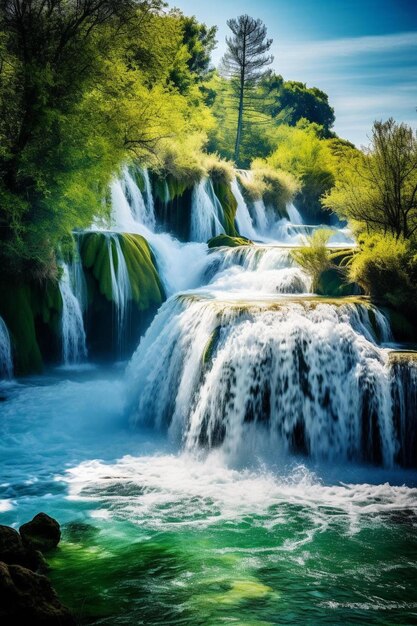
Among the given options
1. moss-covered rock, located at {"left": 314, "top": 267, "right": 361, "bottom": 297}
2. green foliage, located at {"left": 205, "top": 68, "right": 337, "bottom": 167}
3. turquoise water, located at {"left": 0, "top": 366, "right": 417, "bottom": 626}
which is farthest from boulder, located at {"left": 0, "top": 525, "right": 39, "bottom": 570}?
green foliage, located at {"left": 205, "top": 68, "right": 337, "bottom": 167}

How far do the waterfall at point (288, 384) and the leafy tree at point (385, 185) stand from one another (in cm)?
512

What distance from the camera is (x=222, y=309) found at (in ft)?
37.3

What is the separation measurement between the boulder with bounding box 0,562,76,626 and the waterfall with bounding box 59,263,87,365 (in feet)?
36.9

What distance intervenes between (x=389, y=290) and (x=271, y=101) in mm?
35479

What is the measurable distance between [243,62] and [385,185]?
102 feet

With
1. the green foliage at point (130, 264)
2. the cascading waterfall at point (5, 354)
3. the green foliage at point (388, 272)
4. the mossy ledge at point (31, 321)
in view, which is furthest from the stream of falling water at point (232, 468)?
the green foliage at point (130, 264)

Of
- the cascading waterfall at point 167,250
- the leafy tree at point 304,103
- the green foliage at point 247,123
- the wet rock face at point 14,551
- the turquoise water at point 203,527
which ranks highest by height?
the leafy tree at point 304,103

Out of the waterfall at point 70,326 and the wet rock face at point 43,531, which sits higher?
the waterfall at point 70,326

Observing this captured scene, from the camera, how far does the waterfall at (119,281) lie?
16078 mm

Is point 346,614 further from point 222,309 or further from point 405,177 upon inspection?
Result: point 405,177

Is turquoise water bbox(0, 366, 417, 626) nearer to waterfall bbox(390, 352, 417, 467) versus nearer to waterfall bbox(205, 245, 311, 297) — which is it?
waterfall bbox(390, 352, 417, 467)

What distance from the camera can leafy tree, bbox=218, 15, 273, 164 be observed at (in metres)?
41.2

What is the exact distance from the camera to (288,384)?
10273 mm

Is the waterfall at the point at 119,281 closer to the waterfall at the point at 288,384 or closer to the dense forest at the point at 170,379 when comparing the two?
the dense forest at the point at 170,379
